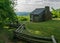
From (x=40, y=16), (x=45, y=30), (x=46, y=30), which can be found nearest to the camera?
(x=46, y=30)

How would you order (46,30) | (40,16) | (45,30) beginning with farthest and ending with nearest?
(40,16) < (45,30) < (46,30)

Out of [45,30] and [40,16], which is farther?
[40,16]

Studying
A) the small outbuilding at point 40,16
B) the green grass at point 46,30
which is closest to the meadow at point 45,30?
the green grass at point 46,30

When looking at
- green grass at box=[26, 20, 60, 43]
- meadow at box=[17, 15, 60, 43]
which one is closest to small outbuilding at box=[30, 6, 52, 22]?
meadow at box=[17, 15, 60, 43]

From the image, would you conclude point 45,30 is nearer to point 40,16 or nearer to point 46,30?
point 46,30

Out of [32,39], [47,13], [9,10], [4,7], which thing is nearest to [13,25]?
[9,10]

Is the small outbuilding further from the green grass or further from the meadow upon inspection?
the green grass

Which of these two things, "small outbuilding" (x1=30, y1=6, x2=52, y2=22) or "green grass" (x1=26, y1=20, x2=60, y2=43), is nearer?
"green grass" (x1=26, y1=20, x2=60, y2=43)

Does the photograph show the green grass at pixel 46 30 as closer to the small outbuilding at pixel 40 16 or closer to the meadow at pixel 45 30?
the meadow at pixel 45 30

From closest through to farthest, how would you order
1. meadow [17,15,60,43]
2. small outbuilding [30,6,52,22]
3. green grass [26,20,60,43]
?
meadow [17,15,60,43], green grass [26,20,60,43], small outbuilding [30,6,52,22]

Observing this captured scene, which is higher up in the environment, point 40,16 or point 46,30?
point 46,30

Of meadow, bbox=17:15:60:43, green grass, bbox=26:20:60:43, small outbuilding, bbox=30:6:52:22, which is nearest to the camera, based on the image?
meadow, bbox=17:15:60:43

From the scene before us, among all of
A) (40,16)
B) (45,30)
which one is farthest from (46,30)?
(40,16)

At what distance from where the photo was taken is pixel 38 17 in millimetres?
43594
